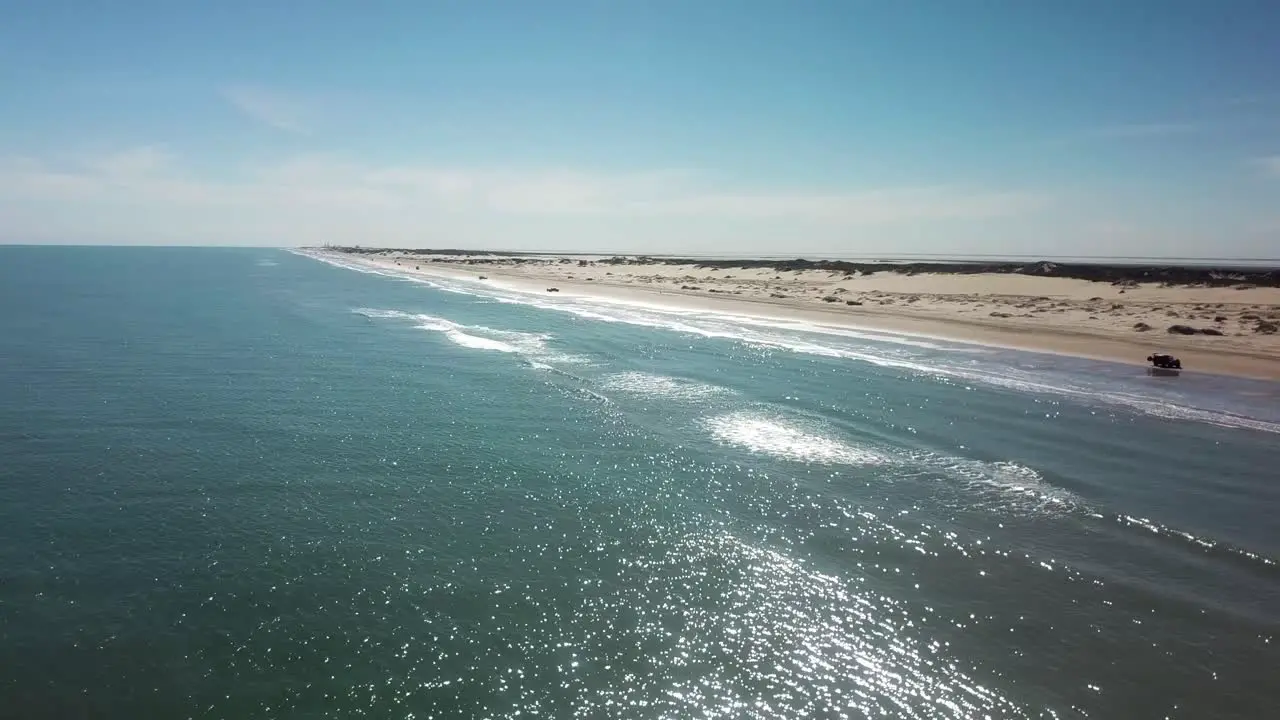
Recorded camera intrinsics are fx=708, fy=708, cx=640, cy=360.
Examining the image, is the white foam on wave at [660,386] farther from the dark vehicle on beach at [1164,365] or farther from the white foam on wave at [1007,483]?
the dark vehicle on beach at [1164,365]

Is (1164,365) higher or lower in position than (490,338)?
higher

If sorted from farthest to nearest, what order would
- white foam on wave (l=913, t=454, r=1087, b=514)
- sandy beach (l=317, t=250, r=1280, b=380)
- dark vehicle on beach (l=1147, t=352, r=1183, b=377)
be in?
1. sandy beach (l=317, t=250, r=1280, b=380)
2. dark vehicle on beach (l=1147, t=352, r=1183, b=377)
3. white foam on wave (l=913, t=454, r=1087, b=514)

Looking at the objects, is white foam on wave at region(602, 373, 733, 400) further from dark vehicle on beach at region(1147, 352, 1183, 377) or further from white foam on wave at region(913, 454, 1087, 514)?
dark vehicle on beach at region(1147, 352, 1183, 377)

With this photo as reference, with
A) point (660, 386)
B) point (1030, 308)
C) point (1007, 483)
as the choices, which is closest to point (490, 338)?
point (660, 386)

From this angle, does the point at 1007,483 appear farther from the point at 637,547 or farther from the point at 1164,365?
the point at 1164,365

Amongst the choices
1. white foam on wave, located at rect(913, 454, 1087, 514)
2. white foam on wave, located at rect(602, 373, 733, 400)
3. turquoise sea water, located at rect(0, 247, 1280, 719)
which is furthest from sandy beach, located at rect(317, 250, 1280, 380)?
white foam on wave, located at rect(602, 373, 733, 400)

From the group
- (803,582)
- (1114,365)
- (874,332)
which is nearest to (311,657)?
(803,582)
